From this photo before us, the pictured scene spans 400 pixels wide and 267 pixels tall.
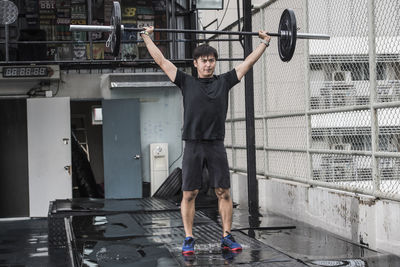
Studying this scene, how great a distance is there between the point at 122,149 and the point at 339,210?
262 inches

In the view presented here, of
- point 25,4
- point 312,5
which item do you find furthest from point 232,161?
point 25,4

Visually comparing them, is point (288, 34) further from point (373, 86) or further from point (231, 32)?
point (373, 86)

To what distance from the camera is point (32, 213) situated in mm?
11953

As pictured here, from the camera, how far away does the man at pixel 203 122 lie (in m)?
5.29

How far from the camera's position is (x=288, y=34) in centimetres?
573

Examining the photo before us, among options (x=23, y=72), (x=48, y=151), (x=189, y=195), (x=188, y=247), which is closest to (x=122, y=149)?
(x=48, y=151)

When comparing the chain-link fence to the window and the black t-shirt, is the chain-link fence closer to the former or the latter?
the black t-shirt

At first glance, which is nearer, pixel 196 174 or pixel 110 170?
pixel 196 174

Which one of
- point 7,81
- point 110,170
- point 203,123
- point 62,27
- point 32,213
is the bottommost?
point 32,213

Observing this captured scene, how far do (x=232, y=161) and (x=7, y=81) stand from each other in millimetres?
4722

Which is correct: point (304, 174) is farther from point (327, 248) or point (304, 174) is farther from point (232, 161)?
point (232, 161)

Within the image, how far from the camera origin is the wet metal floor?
522 centimetres

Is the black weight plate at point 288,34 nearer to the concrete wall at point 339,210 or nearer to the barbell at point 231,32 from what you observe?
the barbell at point 231,32

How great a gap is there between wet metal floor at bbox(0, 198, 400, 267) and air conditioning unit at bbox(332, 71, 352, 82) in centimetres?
169
